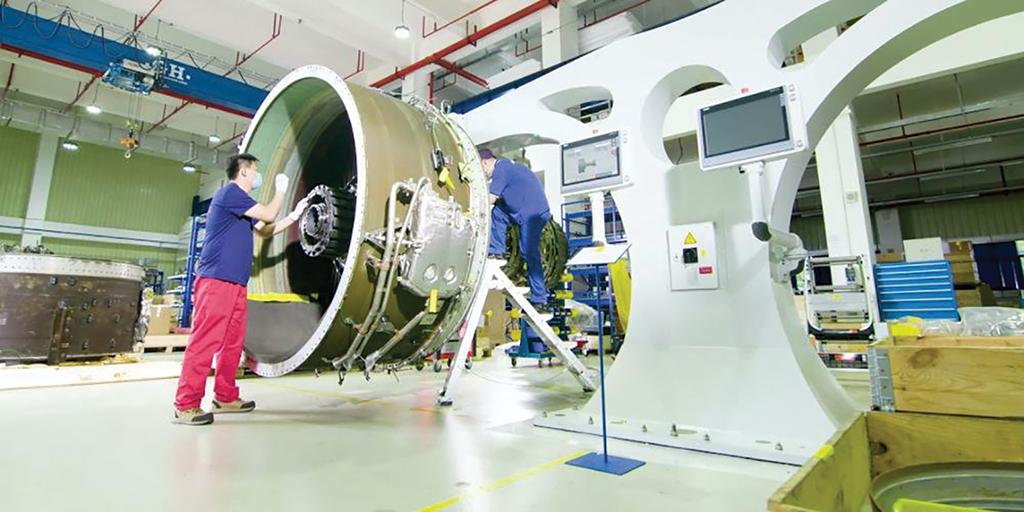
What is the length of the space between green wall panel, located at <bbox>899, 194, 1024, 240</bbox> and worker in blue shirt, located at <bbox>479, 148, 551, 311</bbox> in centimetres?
1329

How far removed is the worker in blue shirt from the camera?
2984 mm

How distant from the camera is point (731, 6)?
6.42ft

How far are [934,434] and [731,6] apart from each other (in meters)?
1.70

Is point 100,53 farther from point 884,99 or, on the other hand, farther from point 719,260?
point 884,99

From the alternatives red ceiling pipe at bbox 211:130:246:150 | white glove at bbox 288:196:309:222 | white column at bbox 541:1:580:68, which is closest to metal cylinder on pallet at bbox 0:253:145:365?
white glove at bbox 288:196:309:222

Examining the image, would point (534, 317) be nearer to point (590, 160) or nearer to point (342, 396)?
point (590, 160)

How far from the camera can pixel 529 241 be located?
3047mm

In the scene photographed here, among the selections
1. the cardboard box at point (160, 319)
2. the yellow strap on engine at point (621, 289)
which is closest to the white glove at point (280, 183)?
the yellow strap on engine at point (621, 289)

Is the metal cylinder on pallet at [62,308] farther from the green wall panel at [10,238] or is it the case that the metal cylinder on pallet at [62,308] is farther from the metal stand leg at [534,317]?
the green wall panel at [10,238]

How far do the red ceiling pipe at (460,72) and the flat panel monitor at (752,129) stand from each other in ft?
21.2

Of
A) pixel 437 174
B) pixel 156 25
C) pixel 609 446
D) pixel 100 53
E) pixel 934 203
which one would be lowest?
pixel 609 446

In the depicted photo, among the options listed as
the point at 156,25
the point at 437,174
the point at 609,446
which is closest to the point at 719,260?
the point at 609,446

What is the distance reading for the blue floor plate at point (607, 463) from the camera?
1457 millimetres

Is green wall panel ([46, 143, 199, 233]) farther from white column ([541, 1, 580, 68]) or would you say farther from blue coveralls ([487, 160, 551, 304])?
blue coveralls ([487, 160, 551, 304])
